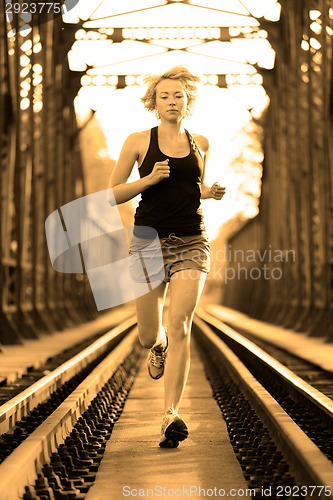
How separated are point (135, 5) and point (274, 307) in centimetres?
814

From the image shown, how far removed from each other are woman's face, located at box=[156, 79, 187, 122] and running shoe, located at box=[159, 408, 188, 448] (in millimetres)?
1392

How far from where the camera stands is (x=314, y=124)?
19.5 metres

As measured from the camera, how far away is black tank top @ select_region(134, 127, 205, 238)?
5.23 m

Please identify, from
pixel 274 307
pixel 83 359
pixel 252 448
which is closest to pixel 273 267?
pixel 274 307

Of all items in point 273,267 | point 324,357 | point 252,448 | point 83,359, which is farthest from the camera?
point 273,267

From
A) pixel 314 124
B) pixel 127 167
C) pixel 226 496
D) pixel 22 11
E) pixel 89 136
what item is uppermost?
pixel 89 136

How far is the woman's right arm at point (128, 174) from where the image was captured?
16.6 feet

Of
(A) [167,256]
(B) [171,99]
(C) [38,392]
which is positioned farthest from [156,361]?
(C) [38,392]

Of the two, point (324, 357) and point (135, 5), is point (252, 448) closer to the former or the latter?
point (324, 357)

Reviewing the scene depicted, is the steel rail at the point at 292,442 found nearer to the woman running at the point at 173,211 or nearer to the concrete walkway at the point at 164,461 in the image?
the concrete walkway at the point at 164,461

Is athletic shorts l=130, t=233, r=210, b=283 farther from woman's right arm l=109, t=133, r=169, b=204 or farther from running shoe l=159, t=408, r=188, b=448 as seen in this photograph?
running shoe l=159, t=408, r=188, b=448

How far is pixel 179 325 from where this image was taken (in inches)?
209

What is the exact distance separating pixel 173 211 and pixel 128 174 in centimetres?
29

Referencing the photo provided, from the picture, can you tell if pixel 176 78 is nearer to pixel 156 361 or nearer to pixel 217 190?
pixel 217 190
